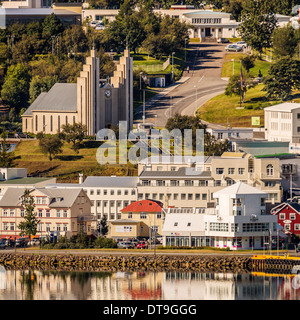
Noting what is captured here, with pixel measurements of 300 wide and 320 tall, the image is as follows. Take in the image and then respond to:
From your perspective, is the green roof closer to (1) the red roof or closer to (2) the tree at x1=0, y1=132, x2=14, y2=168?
(1) the red roof

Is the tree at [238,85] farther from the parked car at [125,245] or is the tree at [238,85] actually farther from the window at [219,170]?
the parked car at [125,245]

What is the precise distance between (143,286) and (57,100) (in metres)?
76.8

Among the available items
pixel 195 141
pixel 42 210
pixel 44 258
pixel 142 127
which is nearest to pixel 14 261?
pixel 44 258

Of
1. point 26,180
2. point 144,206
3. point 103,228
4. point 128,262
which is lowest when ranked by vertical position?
point 128,262

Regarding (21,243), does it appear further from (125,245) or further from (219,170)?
(219,170)

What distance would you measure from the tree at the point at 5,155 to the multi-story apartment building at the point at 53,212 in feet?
85.8

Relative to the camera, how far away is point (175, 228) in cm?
12850

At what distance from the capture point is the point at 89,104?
181 m

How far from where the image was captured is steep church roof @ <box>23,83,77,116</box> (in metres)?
184

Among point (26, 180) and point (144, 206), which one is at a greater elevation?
point (26, 180)

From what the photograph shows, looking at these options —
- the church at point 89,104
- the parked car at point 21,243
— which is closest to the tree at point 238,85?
the church at point 89,104

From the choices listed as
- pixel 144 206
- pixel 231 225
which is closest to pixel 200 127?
pixel 144 206

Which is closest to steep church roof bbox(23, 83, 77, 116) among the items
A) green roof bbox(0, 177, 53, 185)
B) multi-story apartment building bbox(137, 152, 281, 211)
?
green roof bbox(0, 177, 53, 185)

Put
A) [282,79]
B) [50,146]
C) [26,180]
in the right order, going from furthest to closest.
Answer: [282,79] < [50,146] < [26,180]
